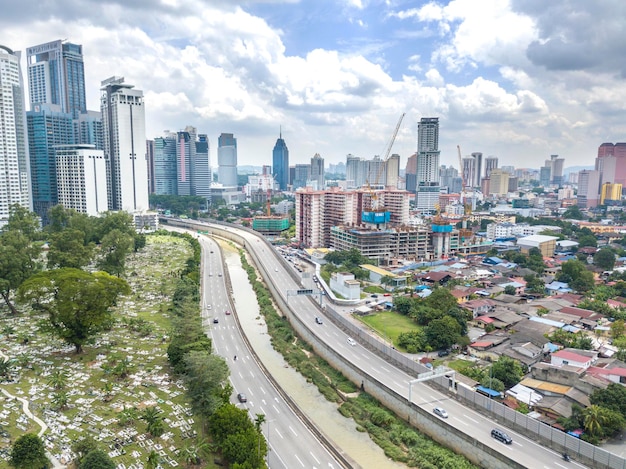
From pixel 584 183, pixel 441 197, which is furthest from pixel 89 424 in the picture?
pixel 584 183

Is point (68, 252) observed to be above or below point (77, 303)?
below

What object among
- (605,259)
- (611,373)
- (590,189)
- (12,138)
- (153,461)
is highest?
(12,138)

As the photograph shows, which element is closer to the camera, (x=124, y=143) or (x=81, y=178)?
(x=81, y=178)

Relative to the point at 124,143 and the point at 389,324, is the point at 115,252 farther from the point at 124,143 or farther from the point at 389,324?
the point at 124,143

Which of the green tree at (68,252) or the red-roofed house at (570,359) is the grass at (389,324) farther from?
the green tree at (68,252)

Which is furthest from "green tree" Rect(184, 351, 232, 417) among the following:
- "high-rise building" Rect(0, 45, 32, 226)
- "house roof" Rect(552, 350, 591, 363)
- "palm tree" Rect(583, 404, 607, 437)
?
"high-rise building" Rect(0, 45, 32, 226)

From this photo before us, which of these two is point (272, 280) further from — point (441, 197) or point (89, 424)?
point (441, 197)

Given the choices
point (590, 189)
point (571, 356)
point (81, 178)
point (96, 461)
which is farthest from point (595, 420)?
point (590, 189)
